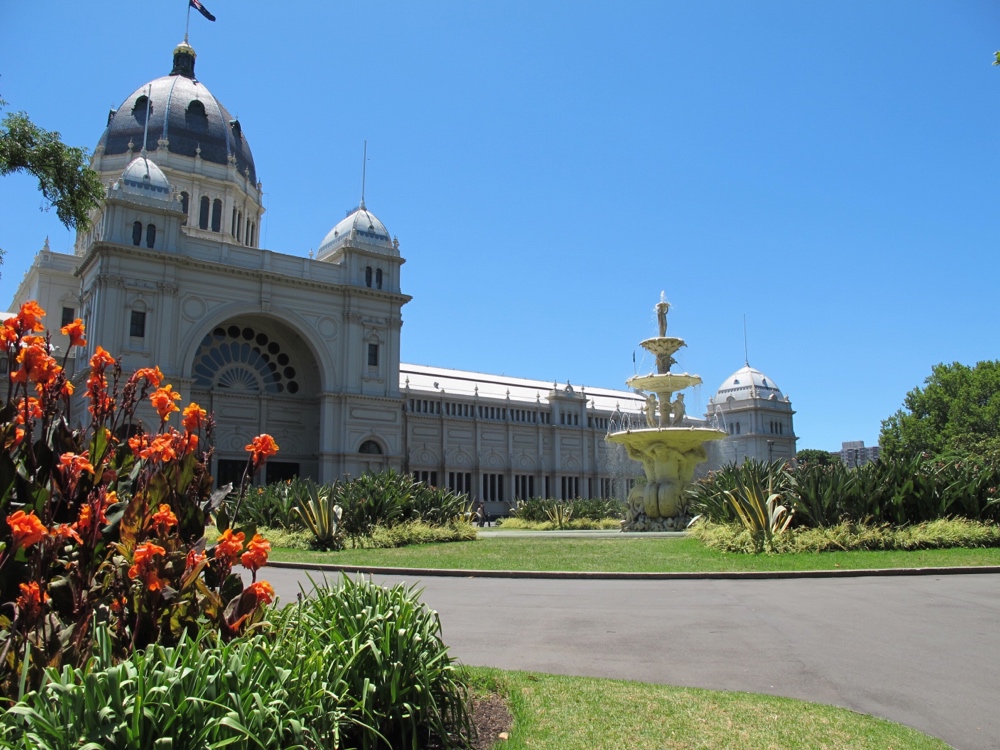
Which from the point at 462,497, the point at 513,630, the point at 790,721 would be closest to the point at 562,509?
the point at 462,497

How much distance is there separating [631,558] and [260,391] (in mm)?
40230

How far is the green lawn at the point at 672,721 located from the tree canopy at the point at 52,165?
18770 millimetres

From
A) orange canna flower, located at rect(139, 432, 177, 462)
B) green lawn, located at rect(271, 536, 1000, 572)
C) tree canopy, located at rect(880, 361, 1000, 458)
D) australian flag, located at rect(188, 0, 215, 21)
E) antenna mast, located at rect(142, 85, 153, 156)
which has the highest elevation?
australian flag, located at rect(188, 0, 215, 21)

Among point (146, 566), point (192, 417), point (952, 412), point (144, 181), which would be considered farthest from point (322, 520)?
point (952, 412)

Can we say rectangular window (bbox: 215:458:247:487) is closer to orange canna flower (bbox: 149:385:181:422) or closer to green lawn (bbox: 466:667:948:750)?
orange canna flower (bbox: 149:385:181:422)

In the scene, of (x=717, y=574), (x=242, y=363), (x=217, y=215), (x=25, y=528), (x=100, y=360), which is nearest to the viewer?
(x=25, y=528)

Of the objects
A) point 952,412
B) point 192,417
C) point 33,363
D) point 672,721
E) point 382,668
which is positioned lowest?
point 672,721

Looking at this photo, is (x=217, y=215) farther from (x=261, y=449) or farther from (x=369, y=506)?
(x=261, y=449)

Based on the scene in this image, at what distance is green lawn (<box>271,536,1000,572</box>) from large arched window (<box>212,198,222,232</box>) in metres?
44.4

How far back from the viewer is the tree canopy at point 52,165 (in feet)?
60.4

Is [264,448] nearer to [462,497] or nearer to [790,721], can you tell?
[790,721]

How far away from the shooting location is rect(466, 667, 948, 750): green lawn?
4.55 metres

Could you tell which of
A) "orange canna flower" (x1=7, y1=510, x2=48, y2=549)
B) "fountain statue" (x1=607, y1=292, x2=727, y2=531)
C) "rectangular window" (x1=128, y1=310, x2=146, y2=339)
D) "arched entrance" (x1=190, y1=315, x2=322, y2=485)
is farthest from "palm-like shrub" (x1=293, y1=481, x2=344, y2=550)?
"arched entrance" (x1=190, y1=315, x2=322, y2=485)

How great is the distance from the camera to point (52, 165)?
19000 mm
